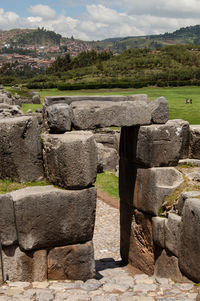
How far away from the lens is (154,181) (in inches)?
315

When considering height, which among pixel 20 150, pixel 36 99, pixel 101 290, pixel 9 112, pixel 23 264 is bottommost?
pixel 101 290

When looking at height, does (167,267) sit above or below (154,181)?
below

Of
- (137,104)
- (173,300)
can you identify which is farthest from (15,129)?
(173,300)

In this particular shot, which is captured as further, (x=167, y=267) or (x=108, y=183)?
(x=108, y=183)

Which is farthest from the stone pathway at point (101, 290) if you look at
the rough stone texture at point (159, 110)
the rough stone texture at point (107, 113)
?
the rough stone texture at point (159, 110)

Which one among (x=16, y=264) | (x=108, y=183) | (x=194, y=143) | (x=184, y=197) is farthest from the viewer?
(x=108, y=183)

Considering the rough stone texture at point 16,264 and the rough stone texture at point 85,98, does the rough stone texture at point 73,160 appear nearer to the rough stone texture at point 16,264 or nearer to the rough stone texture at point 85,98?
the rough stone texture at point 16,264

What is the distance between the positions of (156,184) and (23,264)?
10.6 ft

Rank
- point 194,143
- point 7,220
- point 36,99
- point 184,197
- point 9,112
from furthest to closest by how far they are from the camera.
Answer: point 36,99
point 9,112
point 194,143
point 184,197
point 7,220

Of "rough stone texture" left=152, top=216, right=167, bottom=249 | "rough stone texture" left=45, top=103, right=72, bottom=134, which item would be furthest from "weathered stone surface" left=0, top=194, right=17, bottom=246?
"rough stone texture" left=152, top=216, right=167, bottom=249

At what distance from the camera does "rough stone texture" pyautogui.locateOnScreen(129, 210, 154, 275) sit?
8422 millimetres

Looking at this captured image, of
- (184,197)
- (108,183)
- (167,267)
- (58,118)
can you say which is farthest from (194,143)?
(108,183)

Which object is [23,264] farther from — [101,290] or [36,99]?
[36,99]

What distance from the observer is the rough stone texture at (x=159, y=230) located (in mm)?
7603
